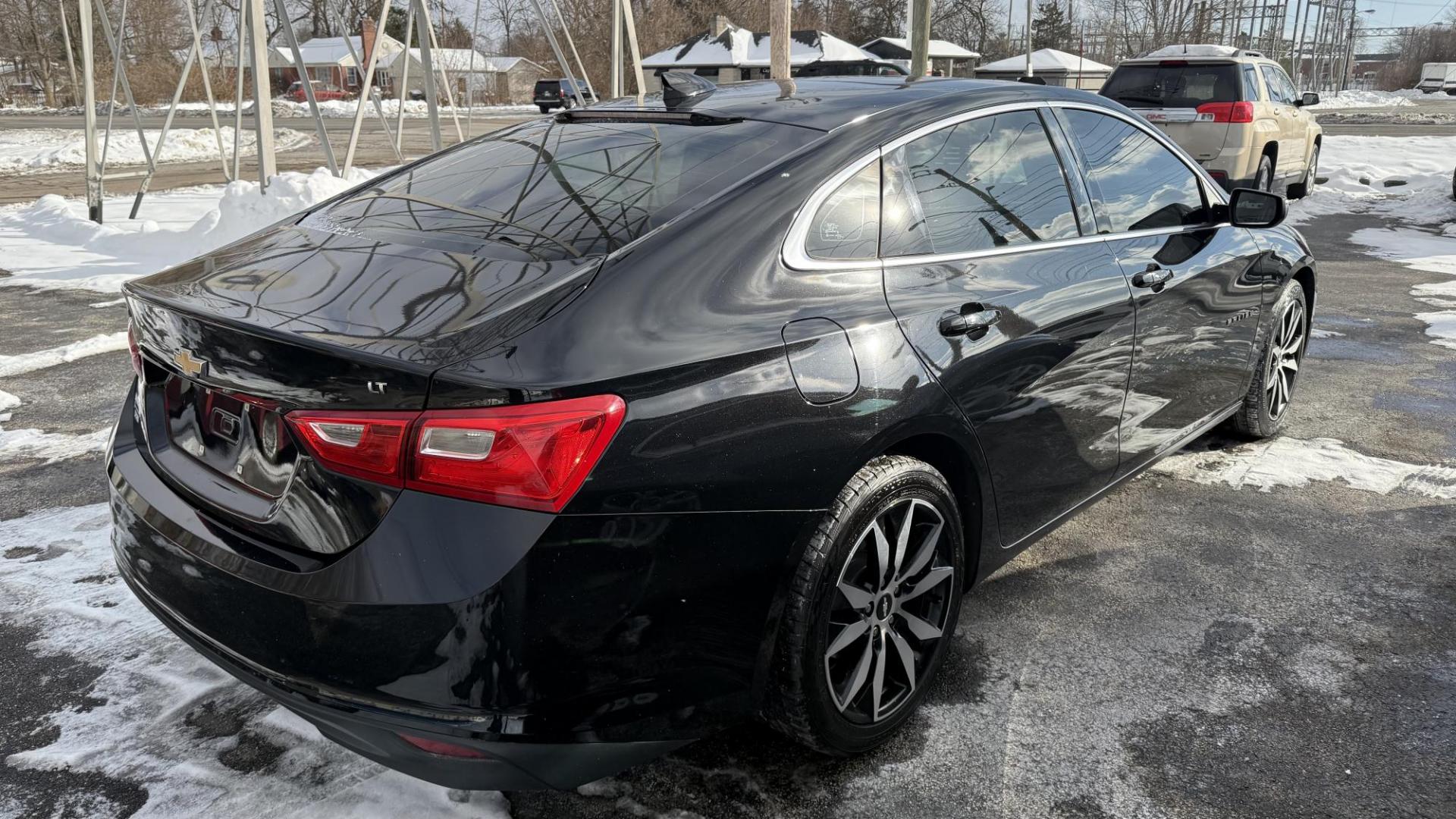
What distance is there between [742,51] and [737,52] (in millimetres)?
425

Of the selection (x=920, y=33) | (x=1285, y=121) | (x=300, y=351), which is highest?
(x=920, y=33)

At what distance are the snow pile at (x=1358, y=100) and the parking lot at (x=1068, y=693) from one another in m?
48.1

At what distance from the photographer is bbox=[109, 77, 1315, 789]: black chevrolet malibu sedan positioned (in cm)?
188

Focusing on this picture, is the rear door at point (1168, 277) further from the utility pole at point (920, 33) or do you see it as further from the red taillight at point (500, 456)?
the utility pole at point (920, 33)

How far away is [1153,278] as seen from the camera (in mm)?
3404

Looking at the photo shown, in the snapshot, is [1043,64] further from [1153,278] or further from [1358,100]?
[1153,278]

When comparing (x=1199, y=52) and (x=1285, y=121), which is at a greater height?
(x=1199, y=52)

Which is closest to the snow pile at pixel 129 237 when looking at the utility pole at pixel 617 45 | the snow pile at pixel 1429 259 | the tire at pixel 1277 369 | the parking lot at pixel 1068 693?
the utility pole at pixel 617 45

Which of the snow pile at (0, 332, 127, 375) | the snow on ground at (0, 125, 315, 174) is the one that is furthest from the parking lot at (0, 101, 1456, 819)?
the snow on ground at (0, 125, 315, 174)

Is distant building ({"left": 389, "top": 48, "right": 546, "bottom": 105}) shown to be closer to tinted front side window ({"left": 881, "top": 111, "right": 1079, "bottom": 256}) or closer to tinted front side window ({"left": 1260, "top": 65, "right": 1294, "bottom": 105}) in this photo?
tinted front side window ({"left": 1260, "top": 65, "right": 1294, "bottom": 105})

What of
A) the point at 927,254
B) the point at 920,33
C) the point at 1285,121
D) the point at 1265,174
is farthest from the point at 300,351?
the point at 1285,121

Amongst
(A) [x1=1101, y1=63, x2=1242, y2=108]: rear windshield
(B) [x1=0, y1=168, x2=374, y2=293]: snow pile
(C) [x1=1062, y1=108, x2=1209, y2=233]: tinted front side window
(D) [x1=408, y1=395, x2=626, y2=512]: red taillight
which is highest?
(A) [x1=1101, y1=63, x2=1242, y2=108]: rear windshield

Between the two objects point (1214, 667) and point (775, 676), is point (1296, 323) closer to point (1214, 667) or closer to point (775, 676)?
point (1214, 667)

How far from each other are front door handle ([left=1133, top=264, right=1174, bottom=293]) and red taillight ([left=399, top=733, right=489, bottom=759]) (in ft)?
8.01
